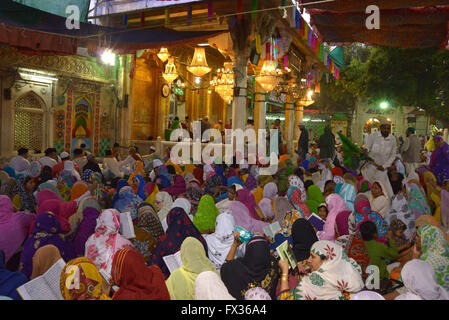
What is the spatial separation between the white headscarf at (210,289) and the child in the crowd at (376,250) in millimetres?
1617

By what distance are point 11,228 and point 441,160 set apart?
717cm

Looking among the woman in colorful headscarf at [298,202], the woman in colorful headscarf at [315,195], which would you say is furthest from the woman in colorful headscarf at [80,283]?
the woman in colorful headscarf at [315,195]

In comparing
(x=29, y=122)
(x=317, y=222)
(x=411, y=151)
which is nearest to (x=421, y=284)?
(x=317, y=222)

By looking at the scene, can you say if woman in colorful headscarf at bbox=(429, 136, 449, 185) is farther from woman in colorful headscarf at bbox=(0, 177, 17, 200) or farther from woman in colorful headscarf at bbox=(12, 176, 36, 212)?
woman in colorful headscarf at bbox=(0, 177, 17, 200)

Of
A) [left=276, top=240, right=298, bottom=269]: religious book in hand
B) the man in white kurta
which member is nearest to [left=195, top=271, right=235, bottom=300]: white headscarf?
[left=276, top=240, right=298, bottom=269]: religious book in hand

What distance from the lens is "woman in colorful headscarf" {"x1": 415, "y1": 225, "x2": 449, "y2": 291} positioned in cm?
288

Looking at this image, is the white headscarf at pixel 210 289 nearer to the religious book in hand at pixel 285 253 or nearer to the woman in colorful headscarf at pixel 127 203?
the religious book in hand at pixel 285 253

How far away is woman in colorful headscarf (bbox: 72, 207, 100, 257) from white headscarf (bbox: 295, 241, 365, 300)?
2220 mm

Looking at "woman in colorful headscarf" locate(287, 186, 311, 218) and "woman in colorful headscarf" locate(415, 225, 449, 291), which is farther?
"woman in colorful headscarf" locate(287, 186, 311, 218)

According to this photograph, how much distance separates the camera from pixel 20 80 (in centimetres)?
1004

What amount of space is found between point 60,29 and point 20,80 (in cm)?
325

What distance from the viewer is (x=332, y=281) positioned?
7.93ft

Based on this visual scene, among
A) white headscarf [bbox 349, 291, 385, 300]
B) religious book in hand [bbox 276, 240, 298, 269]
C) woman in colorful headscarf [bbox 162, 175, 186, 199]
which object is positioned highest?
woman in colorful headscarf [bbox 162, 175, 186, 199]
